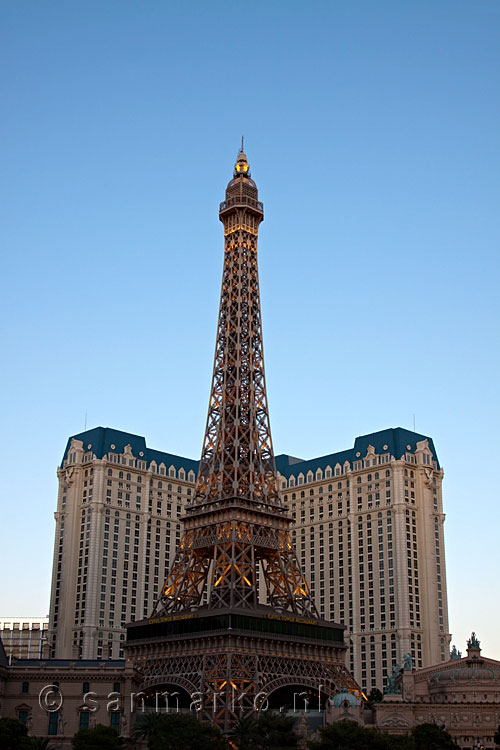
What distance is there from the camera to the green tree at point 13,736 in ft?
316

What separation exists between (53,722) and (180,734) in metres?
25.0

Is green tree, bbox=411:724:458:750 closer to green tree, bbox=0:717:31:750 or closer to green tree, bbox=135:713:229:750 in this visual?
green tree, bbox=135:713:229:750

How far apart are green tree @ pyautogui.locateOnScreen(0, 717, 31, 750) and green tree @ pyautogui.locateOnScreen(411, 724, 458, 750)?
4583 centimetres

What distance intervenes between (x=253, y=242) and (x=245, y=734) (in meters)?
90.1

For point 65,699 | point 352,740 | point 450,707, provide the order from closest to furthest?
point 352,740
point 65,699
point 450,707

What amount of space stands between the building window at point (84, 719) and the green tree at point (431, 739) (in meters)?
41.3

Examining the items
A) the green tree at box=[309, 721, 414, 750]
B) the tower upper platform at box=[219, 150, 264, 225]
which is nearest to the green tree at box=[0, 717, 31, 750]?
the green tree at box=[309, 721, 414, 750]

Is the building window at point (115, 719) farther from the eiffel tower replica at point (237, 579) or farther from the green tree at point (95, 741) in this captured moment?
the green tree at point (95, 741)

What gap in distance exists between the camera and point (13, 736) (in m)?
98.2

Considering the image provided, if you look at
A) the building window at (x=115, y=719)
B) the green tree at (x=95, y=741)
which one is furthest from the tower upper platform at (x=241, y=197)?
the green tree at (x=95, y=741)

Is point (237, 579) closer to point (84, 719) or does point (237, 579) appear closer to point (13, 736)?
point (84, 719)

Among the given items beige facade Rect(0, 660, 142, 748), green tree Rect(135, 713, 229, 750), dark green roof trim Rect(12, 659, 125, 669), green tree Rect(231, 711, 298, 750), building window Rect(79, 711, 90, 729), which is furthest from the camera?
dark green roof trim Rect(12, 659, 125, 669)

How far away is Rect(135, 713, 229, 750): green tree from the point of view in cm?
10312

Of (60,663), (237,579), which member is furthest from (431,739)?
(60,663)
